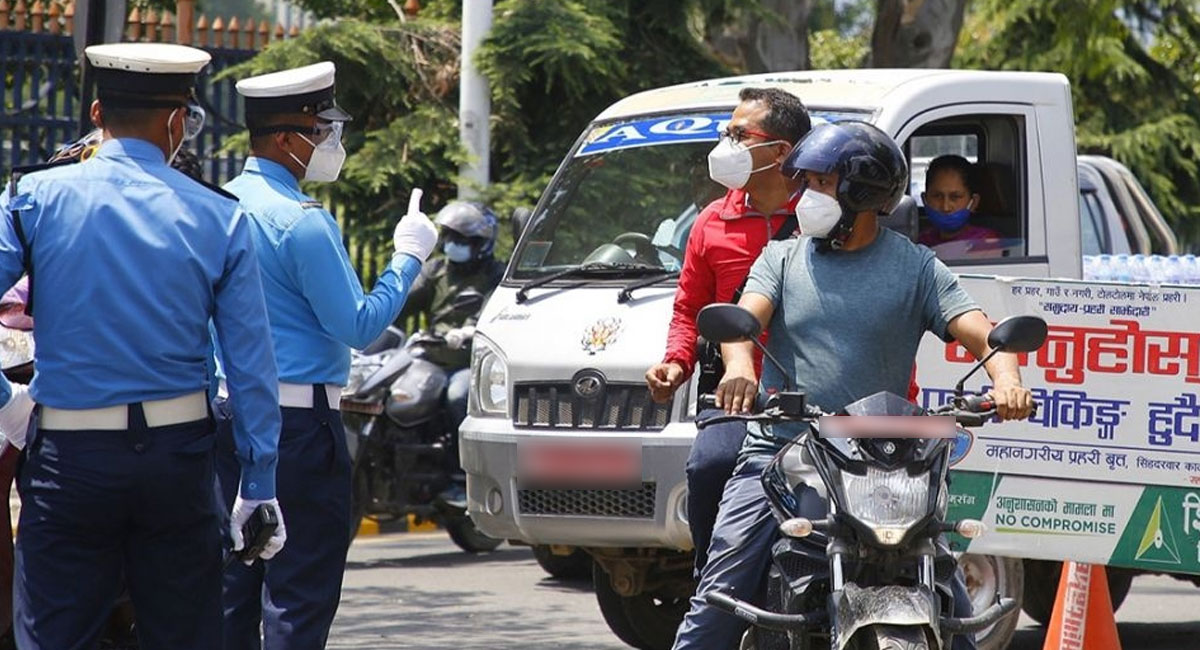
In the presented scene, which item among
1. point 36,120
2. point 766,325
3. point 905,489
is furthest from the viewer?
point 36,120

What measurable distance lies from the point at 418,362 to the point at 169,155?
19.8 feet

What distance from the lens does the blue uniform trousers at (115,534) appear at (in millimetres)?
4484

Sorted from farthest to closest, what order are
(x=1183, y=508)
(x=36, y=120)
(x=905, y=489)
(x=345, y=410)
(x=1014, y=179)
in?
(x=36, y=120), (x=345, y=410), (x=1014, y=179), (x=1183, y=508), (x=905, y=489)

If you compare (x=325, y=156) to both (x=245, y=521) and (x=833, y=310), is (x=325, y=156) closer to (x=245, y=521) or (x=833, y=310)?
(x=245, y=521)

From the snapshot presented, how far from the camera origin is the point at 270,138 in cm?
571

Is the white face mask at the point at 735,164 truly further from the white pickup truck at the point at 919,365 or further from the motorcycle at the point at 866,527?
the white pickup truck at the point at 919,365

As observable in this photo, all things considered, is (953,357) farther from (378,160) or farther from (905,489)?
(378,160)

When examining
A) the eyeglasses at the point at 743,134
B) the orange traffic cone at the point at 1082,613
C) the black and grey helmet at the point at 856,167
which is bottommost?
the orange traffic cone at the point at 1082,613

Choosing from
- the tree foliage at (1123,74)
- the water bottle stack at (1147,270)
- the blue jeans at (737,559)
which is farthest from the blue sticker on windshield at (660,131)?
the tree foliage at (1123,74)

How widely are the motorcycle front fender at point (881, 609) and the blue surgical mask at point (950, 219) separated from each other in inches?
153

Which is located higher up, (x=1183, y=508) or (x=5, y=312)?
(x=5, y=312)

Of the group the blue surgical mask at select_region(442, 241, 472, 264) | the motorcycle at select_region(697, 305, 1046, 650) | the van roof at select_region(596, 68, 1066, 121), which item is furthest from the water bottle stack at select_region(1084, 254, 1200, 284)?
the motorcycle at select_region(697, 305, 1046, 650)

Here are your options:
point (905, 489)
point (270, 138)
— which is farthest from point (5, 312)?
point (905, 489)

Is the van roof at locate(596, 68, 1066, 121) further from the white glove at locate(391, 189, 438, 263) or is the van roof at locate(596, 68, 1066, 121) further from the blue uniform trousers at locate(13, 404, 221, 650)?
the blue uniform trousers at locate(13, 404, 221, 650)
